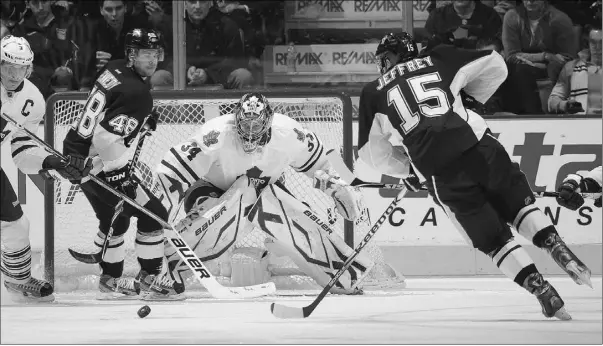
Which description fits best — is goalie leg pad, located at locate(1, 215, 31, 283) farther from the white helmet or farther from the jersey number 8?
the white helmet

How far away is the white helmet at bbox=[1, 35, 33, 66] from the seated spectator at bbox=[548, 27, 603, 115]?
8.84ft

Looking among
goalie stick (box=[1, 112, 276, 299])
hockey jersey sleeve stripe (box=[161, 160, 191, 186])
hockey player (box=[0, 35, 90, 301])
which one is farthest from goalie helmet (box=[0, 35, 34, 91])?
hockey jersey sleeve stripe (box=[161, 160, 191, 186])

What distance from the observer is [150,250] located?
214 inches

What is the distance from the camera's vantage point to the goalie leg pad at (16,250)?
539 centimetres

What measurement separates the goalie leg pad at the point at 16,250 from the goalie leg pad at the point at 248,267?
3.06ft

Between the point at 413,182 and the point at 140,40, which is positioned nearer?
the point at 413,182

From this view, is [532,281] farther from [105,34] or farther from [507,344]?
[105,34]

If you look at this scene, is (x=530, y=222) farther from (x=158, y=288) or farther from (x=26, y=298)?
(x=26, y=298)

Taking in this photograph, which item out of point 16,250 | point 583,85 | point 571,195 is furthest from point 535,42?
point 16,250

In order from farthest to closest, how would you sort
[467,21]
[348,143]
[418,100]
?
[467,21] → [348,143] → [418,100]

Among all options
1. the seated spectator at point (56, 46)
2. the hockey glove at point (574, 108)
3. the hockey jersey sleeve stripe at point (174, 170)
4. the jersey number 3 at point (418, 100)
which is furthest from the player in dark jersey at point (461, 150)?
the seated spectator at point (56, 46)

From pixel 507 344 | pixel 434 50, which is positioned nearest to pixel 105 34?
pixel 434 50

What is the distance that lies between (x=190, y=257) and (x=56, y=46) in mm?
1978

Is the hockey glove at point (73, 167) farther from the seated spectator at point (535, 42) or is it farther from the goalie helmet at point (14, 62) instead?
the seated spectator at point (535, 42)
